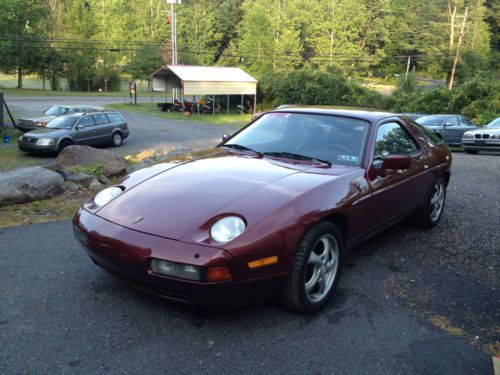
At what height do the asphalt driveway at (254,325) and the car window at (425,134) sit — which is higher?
the car window at (425,134)

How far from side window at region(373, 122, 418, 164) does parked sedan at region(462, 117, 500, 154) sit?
11979 millimetres

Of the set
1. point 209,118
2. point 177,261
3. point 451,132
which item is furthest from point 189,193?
point 209,118

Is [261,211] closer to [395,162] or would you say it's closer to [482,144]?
[395,162]

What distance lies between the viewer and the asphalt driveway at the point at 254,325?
104 inches

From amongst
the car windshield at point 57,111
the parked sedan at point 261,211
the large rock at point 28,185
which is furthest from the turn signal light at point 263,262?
the car windshield at point 57,111

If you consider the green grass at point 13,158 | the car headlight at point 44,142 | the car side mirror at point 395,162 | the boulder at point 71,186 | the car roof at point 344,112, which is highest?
the car roof at point 344,112

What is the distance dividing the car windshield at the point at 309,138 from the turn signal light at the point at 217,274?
1.60m

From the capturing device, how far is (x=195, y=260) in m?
2.66

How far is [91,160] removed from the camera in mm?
9570

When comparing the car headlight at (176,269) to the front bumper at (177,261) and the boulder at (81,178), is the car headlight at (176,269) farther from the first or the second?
the boulder at (81,178)

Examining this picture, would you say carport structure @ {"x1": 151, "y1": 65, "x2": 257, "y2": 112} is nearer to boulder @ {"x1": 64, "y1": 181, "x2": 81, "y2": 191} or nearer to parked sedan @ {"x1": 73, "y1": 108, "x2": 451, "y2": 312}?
boulder @ {"x1": 64, "y1": 181, "x2": 81, "y2": 191}

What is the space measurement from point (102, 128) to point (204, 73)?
17036 mm

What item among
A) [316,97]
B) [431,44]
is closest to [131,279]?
[316,97]

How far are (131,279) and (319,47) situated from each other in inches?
2714
